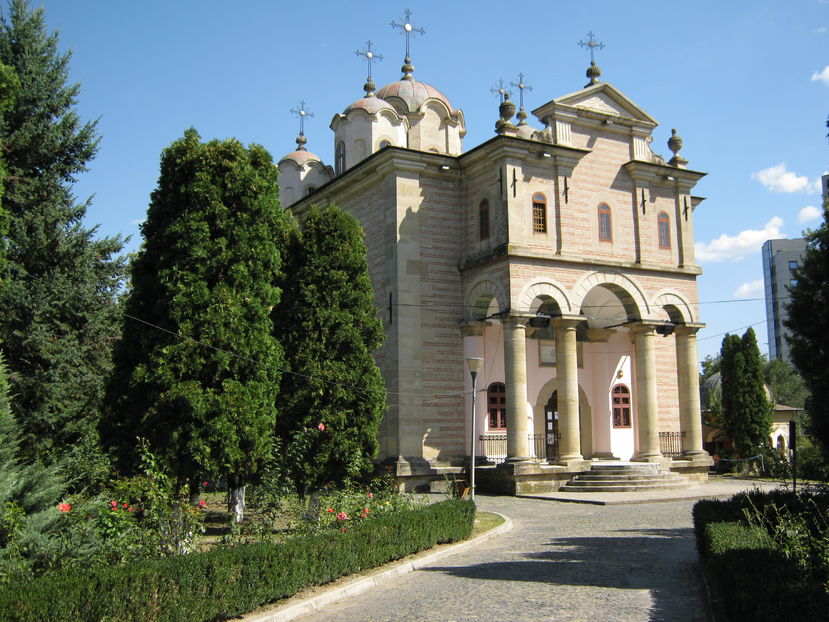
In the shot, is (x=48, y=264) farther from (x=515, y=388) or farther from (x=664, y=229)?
(x=664, y=229)

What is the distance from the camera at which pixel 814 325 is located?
424 inches

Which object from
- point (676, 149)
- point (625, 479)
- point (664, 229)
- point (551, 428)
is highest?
point (676, 149)

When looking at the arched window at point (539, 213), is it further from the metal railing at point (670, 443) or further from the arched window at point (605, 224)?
the metal railing at point (670, 443)

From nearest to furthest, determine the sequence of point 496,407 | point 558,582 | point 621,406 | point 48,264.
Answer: point 558,582 → point 48,264 → point 496,407 → point 621,406

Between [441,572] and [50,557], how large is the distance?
17.2 ft

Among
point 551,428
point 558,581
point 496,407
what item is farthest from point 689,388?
point 558,581

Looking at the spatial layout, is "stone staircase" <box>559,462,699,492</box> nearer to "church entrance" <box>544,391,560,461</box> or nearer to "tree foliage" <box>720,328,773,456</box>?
"church entrance" <box>544,391,560,461</box>

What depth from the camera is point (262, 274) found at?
13.2 metres

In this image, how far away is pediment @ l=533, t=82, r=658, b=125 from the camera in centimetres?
2394

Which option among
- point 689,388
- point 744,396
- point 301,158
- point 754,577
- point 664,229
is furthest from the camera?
point 301,158

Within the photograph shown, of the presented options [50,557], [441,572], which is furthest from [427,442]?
[50,557]

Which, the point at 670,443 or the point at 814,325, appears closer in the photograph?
the point at 814,325

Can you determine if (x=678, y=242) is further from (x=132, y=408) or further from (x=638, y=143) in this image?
(x=132, y=408)

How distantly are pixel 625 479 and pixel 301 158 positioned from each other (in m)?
19.5
